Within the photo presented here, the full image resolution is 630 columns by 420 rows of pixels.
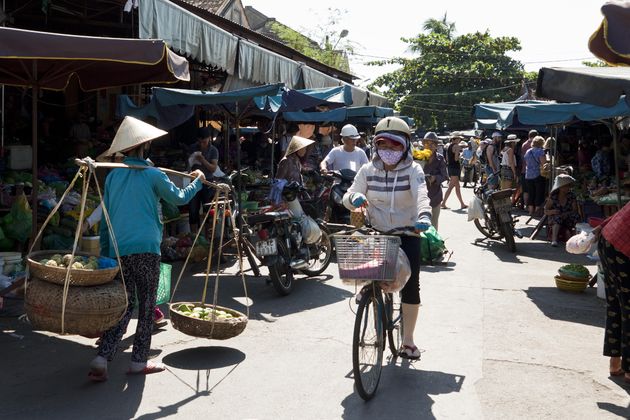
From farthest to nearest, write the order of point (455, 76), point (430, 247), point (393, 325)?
point (455, 76)
point (430, 247)
point (393, 325)

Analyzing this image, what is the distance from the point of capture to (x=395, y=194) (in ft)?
17.2

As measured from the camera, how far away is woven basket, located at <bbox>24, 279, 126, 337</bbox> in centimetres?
446

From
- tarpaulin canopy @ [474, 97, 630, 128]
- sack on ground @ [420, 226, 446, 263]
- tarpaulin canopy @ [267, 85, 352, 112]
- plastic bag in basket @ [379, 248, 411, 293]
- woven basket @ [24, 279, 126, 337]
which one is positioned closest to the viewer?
woven basket @ [24, 279, 126, 337]

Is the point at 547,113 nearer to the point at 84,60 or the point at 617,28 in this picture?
the point at 617,28

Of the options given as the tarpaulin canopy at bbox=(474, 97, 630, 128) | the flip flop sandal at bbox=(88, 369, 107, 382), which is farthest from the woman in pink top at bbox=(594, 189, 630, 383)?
the tarpaulin canopy at bbox=(474, 97, 630, 128)

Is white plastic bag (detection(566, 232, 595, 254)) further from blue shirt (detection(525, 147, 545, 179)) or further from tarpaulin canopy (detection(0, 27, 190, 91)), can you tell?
blue shirt (detection(525, 147, 545, 179))

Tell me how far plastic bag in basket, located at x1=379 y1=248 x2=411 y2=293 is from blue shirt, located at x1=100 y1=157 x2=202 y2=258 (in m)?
1.74

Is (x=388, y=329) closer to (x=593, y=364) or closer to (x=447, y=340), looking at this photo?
(x=447, y=340)

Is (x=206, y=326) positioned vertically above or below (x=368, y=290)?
below

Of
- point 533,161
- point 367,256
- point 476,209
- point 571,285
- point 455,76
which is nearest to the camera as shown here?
point 367,256

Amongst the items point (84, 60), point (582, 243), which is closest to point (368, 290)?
point (582, 243)

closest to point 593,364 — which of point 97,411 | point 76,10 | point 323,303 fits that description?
point 323,303

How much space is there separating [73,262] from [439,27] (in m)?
50.7

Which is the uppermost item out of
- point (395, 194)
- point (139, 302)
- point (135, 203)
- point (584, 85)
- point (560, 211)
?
point (584, 85)
